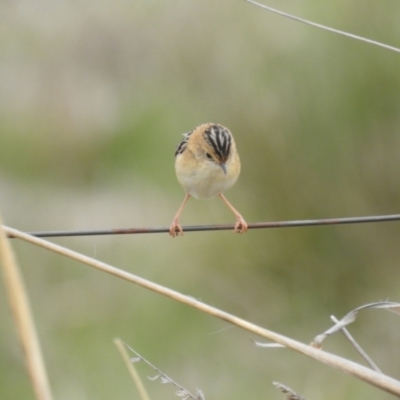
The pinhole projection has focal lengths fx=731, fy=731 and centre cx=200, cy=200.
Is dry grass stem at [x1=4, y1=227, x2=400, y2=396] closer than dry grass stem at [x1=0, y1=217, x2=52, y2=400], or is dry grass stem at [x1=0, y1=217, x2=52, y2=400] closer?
dry grass stem at [x1=0, y1=217, x2=52, y2=400]

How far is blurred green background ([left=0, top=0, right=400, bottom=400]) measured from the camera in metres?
5.89

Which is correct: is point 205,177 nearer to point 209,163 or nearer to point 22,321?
point 209,163

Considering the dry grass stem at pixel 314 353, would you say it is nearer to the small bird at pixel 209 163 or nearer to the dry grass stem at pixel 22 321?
the dry grass stem at pixel 22 321

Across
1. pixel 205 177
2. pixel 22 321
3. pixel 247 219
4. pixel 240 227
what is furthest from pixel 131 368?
pixel 247 219

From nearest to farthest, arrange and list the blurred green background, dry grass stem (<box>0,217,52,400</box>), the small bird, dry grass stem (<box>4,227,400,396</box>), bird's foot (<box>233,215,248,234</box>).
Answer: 1. dry grass stem (<box>0,217,52,400</box>)
2. dry grass stem (<box>4,227,400,396</box>)
3. bird's foot (<box>233,215,248,234</box>)
4. the small bird
5. the blurred green background

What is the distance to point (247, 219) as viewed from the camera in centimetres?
604

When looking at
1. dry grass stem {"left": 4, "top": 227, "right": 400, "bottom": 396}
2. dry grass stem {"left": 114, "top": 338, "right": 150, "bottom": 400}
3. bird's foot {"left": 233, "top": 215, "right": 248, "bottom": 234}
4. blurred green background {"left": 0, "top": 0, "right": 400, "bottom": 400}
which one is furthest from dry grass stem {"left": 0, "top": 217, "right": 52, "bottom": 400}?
blurred green background {"left": 0, "top": 0, "right": 400, "bottom": 400}

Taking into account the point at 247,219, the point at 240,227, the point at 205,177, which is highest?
the point at 205,177

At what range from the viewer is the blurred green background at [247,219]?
5895mm

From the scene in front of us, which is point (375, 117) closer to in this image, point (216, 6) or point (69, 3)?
point (216, 6)

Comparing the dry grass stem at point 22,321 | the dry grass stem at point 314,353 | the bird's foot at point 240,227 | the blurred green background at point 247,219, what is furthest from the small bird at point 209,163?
the dry grass stem at point 22,321

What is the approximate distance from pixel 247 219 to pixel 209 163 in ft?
5.74

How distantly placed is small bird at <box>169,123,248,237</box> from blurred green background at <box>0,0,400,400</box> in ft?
5.28

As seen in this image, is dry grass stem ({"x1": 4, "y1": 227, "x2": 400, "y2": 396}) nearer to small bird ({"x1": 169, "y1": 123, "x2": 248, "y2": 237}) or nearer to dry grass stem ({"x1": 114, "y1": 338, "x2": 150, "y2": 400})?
dry grass stem ({"x1": 114, "y1": 338, "x2": 150, "y2": 400})
